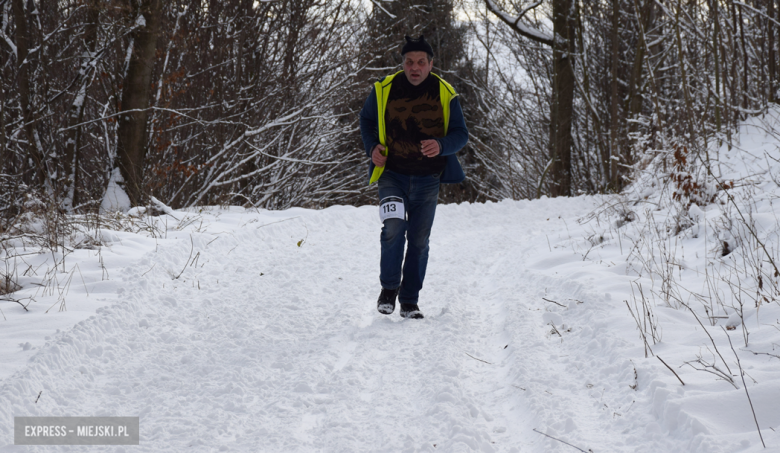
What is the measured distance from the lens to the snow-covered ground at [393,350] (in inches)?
94.9

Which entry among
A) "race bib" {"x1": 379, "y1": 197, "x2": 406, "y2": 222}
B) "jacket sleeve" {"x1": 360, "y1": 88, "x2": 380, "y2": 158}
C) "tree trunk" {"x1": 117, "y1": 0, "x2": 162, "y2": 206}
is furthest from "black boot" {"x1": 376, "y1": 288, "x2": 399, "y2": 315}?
"tree trunk" {"x1": 117, "y1": 0, "x2": 162, "y2": 206}

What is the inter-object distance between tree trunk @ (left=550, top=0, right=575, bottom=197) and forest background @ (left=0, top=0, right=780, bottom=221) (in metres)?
0.05

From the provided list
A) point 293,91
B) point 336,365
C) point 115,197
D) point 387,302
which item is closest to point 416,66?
point 387,302

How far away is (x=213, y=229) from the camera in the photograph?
6602 mm

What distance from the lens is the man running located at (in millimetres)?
3998

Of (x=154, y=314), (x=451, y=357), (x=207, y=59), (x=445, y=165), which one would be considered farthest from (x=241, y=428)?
(x=207, y=59)

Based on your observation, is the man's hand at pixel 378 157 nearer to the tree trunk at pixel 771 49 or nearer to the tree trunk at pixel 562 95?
the tree trunk at pixel 771 49

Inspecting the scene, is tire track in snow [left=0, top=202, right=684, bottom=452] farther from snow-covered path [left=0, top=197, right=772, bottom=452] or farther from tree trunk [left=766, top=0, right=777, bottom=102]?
tree trunk [left=766, top=0, right=777, bottom=102]

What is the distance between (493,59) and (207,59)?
1072 centimetres

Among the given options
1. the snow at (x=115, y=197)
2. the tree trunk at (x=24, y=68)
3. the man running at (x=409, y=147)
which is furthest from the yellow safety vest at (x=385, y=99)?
the tree trunk at (x=24, y=68)

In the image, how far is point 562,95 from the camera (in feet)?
50.8

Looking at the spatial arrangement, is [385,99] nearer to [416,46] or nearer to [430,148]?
[416,46]

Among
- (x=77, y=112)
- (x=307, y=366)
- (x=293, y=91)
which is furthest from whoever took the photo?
(x=293, y=91)

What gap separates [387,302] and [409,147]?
1.17 meters
